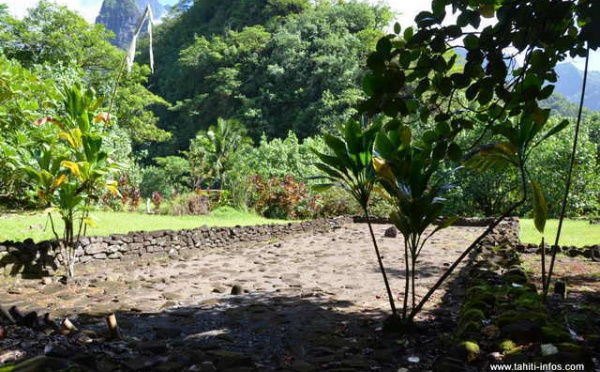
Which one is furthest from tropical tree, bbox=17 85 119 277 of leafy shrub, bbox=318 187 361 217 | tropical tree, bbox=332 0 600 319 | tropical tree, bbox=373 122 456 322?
leafy shrub, bbox=318 187 361 217

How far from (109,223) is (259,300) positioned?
6088 mm

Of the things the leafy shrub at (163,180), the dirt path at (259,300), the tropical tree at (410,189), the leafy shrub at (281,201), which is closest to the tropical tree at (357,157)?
the tropical tree at (410,189)

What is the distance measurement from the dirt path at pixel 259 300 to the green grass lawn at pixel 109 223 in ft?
4.40

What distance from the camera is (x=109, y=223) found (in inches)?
388

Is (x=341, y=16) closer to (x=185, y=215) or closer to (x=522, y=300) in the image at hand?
(x=185, y=215)

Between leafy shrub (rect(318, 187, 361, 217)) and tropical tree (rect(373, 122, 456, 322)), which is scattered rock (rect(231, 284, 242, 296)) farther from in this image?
leafy shrub (rect(318, 187, 361, 217))

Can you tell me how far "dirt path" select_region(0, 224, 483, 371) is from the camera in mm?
3346

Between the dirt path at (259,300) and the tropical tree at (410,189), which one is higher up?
the tropical tree at (410,189)

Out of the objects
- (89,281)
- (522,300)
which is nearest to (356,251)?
(89,281)

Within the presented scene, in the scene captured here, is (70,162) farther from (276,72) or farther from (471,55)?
(276,72)

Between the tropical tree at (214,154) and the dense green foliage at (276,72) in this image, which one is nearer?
the tropical tree at (214,154)

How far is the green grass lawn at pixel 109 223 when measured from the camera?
7.94 m

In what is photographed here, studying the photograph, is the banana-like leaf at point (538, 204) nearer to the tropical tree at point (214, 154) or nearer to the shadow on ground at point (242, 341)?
the shadow on ground at point (242, 341)

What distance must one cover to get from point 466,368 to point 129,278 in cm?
525
